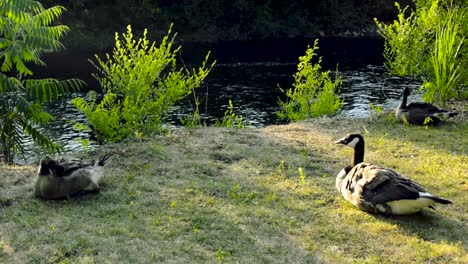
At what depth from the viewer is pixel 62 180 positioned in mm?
8438

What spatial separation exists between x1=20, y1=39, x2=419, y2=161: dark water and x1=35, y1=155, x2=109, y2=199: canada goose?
730 cm

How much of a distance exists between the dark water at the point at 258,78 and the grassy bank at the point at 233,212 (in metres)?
5.56

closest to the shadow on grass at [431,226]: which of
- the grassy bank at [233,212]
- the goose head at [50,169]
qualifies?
the grassy bank at [233,212]

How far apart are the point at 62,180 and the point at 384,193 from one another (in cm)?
495

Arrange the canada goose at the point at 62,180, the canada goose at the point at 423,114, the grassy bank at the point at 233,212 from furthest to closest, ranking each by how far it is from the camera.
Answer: the canada goose at the point at 423,114
the canada goose at the point at 62,180
the grassy bank at the point at 233,212

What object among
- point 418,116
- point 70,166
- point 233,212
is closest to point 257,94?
point 418,116

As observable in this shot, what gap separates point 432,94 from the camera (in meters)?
15.4

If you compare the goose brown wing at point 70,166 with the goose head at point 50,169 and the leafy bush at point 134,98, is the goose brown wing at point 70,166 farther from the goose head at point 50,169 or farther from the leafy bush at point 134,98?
the leafy bush at point 134,98

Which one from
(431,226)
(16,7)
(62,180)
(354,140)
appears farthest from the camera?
(16,7)

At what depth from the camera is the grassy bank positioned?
6887 mm

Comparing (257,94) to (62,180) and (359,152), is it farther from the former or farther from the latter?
(62,180)

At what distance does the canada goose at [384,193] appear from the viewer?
7539 millimetres

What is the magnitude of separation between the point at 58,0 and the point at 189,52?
14.2 metres

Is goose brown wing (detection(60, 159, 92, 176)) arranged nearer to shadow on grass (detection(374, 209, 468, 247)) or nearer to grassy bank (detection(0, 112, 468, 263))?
grassy bank (detection(0, 112, 468, 263))
